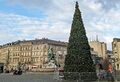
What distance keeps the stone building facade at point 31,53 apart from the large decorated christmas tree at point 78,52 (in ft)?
355

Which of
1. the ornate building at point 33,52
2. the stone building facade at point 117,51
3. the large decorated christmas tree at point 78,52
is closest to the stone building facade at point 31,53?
the ornate building at point 33,52

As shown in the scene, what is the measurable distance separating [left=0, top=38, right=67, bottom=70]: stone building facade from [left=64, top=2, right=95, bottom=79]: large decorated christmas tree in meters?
108

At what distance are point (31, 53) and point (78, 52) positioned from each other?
12922 centimetres

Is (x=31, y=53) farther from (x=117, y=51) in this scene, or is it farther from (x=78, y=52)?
(x=78, y=52)

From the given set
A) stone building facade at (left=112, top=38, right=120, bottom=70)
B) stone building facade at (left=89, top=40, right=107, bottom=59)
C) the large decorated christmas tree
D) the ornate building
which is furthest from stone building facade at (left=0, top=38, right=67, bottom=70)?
the large decorated christmas tree

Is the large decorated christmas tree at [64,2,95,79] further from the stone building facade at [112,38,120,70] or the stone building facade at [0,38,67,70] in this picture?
the stone building facade at [0,38,67,70]

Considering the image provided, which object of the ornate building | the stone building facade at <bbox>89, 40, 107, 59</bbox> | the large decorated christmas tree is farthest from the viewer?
the stone building facade at <bbox>89, 40, 107, 59</bbox>

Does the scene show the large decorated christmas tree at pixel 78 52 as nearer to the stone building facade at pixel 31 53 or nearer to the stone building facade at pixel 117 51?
the stone building facade at pixel 117 51

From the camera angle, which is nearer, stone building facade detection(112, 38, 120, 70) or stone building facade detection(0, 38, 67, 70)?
stone building facade detection(112, 38, 120, 70)

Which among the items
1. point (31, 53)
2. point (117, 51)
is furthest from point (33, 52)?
point (117, 51)

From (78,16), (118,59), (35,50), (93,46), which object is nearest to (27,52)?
(35,50)

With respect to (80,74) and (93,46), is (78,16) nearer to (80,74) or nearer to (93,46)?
(80,74)

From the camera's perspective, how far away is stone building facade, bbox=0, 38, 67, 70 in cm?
16088

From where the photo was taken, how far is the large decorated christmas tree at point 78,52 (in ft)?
132
